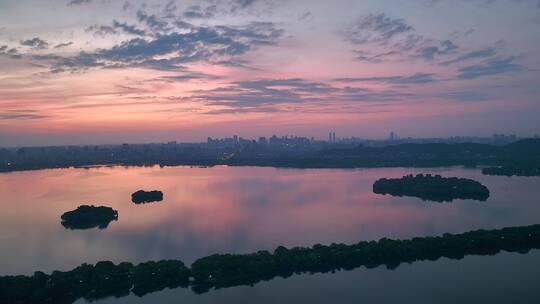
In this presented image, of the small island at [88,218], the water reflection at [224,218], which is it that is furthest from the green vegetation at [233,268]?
the small island at [88,218]

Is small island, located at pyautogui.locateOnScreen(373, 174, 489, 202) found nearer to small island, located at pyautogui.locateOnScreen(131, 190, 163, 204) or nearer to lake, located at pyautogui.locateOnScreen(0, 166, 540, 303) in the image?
lake, located at pyautogui.locateOnScreen(0, 166, 540, 303)

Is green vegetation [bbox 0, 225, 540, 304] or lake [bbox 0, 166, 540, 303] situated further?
lake [bbox 0, 166, 540, 303]

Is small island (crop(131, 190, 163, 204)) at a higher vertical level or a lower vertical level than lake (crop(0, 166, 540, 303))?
higher

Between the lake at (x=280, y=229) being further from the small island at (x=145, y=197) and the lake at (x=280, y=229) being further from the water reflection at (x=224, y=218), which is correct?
the small island at (x=145, y=197)

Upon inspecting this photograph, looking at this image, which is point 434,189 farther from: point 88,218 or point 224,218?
point 88,218

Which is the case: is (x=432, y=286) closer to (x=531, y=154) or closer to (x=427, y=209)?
(x=427, y=209)

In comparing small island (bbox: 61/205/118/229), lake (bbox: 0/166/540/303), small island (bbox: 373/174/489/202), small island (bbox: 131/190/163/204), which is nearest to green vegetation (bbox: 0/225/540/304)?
lake (bbox: 0/166/540/303)
